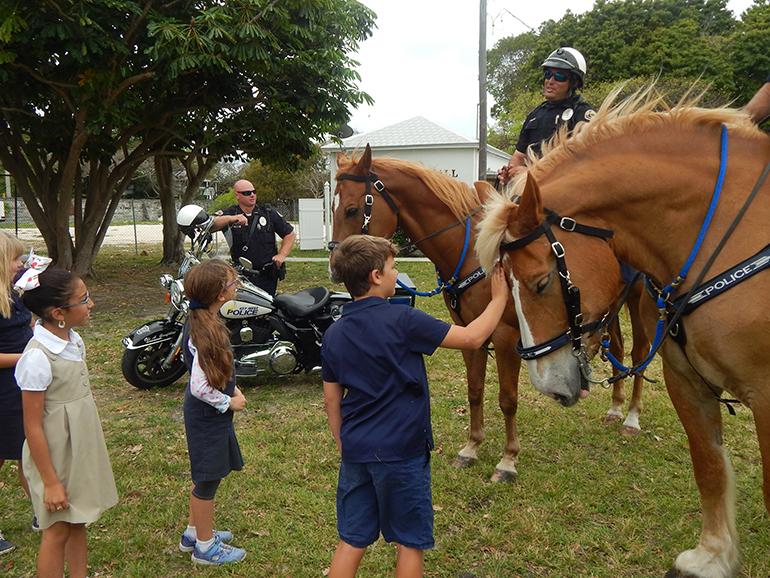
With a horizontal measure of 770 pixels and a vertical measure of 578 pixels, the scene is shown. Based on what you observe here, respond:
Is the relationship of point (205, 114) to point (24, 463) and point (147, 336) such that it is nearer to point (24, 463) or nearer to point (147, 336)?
point (147, 336)

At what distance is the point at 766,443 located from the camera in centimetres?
192

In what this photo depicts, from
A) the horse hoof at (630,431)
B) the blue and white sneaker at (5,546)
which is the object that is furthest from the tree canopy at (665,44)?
the blue and white sneaker at (5,546)

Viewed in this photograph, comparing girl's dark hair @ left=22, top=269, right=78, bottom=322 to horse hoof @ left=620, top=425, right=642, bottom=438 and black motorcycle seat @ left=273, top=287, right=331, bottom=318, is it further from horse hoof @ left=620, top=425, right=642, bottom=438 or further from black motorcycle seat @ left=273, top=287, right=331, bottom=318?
horse hoof @ left=620, top=425, right=642, bottom=438

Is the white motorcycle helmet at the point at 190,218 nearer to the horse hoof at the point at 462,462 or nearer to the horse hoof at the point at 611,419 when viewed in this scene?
the horse hoof at the point at 462,462

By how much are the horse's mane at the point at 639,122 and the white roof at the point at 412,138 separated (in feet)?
55.2

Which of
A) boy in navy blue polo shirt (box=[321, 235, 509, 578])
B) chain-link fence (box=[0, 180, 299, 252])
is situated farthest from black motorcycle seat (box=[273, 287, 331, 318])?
chain-link fence (box=[0, 180, 299, 252])

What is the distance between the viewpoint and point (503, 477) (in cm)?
354

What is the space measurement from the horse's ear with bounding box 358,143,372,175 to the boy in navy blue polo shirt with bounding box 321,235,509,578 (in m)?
1.84

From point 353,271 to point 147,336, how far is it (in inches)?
153

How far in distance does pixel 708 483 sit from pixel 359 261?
2006 millimetres

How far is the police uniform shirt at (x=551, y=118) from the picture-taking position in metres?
3.76

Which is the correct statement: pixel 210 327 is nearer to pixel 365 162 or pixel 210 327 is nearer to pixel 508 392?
pixel 365 162

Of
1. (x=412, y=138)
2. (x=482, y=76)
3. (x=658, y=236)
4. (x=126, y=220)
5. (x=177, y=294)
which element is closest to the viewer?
(x=658, y=236)

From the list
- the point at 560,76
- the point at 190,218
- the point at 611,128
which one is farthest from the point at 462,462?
the point at 190,218
